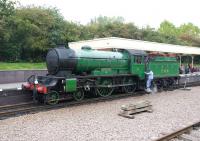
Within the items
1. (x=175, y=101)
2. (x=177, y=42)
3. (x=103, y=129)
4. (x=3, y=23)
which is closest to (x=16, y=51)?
(x=3, y=23)

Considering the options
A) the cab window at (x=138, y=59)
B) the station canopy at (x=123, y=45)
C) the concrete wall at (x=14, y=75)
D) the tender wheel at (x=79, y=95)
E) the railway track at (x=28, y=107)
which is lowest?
the railway track at (x=28, y=107)

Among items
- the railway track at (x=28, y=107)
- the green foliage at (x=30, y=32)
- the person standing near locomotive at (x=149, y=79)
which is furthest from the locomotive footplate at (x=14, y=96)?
the green foliage at (x=30, y=32)

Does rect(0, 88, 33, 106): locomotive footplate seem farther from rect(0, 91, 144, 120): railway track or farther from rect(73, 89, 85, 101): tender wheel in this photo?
rect(73, 89, 85, 101): tender wheel

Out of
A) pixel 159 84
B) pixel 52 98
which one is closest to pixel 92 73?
pixel 52 98

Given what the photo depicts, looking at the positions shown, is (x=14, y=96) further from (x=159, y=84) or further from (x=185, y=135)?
(x=159, y=84)

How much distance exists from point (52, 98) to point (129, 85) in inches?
239

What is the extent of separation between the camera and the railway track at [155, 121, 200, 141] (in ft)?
28.2

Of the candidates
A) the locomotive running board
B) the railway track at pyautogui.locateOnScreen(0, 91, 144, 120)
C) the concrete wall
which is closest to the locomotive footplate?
the railway track at pyautogui.locateOnScreen(0, 91, 144, 120)

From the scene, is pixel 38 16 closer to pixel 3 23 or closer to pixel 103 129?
pixel 3 23

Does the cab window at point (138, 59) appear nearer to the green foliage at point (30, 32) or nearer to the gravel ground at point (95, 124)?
the gravel ground at point (95, 124)

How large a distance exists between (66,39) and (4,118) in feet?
72.0

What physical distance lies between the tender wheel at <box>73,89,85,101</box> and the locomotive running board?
3.21 meters

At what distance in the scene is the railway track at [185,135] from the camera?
8593mm

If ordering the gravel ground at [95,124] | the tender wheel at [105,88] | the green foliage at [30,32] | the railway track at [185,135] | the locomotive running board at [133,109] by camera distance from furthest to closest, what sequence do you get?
the green foliage at [30,32] < the tender wheel at [105,88] < the locomotive running board at [133,109] < the gravel ground at [95,124] < the railway track at [185,135]
